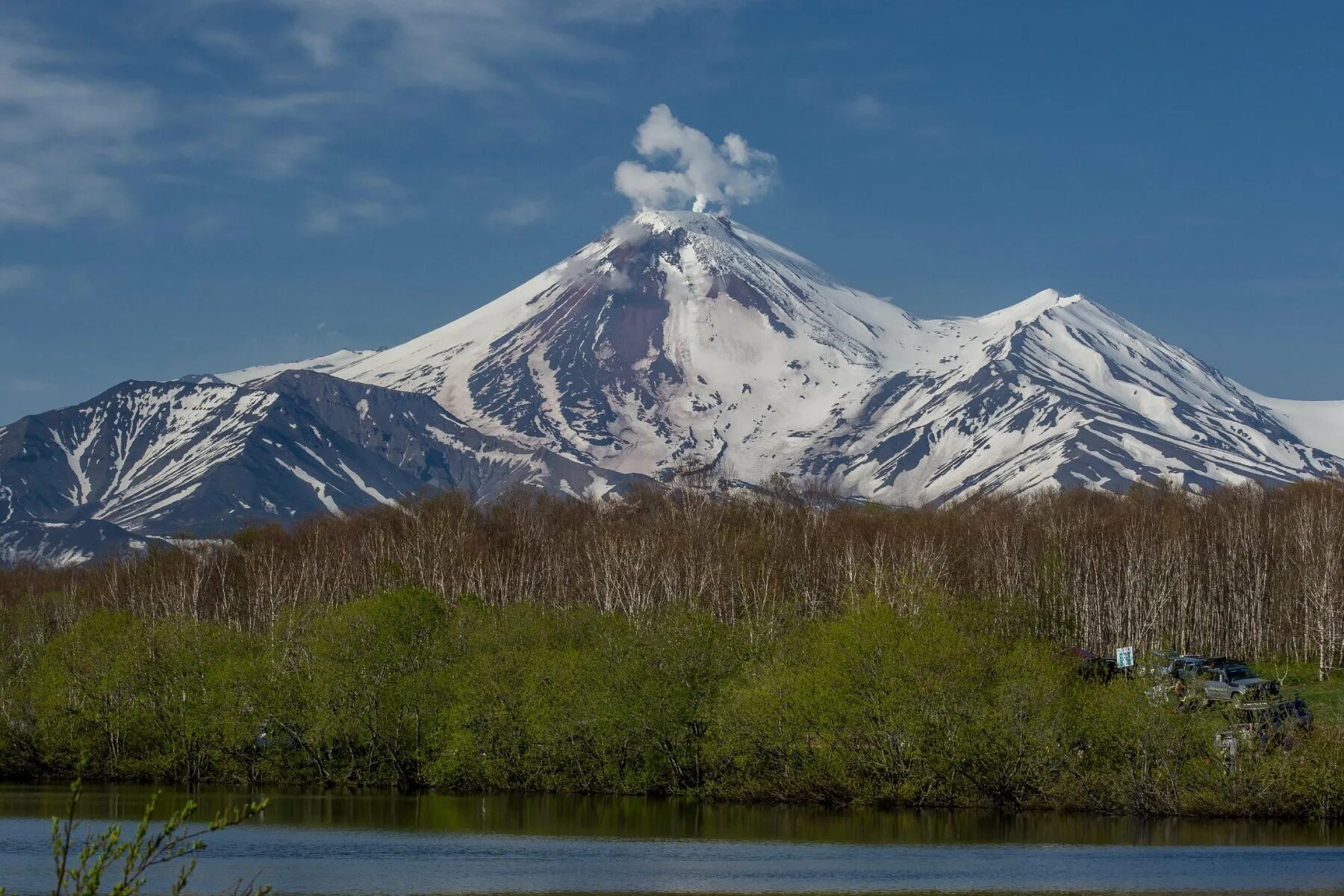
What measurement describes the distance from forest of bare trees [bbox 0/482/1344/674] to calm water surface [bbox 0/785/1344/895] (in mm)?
20575

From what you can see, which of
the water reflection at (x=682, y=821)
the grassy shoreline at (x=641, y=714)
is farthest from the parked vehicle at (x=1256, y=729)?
the water reflection at (x=682, y=821)

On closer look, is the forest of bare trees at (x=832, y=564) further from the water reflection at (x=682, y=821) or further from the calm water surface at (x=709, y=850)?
the calm water surface at (x=709, y=850)

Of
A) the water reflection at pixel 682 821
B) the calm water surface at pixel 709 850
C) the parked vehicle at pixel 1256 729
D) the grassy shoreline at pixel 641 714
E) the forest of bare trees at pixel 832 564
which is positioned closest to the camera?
the calm water surface at pixel 709 850

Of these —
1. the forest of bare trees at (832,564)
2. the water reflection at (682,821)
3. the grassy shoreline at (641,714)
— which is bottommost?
the water reflection at (682,821)

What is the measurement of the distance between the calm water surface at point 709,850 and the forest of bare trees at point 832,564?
20.6 metres

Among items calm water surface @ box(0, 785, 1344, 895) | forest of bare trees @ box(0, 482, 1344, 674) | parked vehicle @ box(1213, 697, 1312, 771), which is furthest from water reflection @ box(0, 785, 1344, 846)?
forest of bare trees @ box(0, 482, 1344, 674)

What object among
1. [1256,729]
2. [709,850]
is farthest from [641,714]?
[1256,729]

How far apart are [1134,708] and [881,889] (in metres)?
16.5

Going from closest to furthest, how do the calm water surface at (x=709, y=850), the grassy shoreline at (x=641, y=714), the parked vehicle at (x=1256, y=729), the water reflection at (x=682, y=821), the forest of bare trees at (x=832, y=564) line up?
the calm water surface at (x=709, y=850)
the water reflection at (x=682, y=821)
the parked vehicle at (x=1256, y=729)
the grassy shoreline at (x=641, y=714)
the forest of bare trees at (x=832, y=564)

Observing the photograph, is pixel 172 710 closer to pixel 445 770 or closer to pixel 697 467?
pixel 445 770

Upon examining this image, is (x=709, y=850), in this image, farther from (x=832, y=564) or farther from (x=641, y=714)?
(x=832, y=564)

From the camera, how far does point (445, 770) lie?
6234cm

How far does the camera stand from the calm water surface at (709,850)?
39.3 metres

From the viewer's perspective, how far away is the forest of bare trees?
97.1 meters
